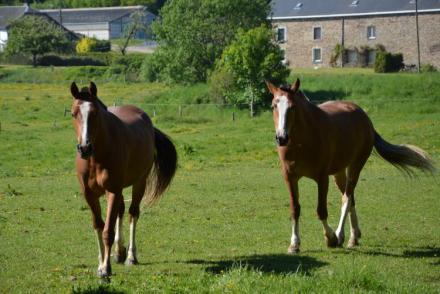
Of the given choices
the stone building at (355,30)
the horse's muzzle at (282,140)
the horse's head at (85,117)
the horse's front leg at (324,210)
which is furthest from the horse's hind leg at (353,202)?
the stone building at (355,30)

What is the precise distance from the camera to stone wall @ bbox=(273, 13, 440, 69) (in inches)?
2869

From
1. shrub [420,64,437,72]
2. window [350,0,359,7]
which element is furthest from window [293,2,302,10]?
shrub [420,64,437,72]

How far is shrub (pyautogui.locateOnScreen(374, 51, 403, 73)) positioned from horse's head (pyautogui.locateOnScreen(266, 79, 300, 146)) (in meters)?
56.8

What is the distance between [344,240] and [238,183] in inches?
352

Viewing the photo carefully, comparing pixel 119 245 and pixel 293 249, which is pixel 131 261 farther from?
pixel 293 249

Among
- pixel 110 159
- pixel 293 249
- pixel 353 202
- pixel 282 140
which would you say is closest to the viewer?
pixel 110 159

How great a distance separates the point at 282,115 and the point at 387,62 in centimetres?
5785

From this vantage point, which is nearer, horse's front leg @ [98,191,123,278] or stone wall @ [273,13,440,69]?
horse's front leg @ [98,191,123,278]

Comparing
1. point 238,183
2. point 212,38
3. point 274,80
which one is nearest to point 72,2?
point 212,38

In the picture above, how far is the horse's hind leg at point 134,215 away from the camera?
1094 cm

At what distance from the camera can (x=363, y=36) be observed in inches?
3017

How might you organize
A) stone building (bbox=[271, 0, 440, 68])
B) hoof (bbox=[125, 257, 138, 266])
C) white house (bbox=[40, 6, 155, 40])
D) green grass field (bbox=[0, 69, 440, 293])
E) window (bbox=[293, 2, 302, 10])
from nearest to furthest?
green grass field (bbox=[0, 69, 440, 293]) < hoof (bbox=[125, 257, 138, 266]) < stone building (bbox=[271, 0, 440, 68]) < window (bbox=[293, 2, 302, 10]) < white house (bbox=[40, 6, 155, 40])

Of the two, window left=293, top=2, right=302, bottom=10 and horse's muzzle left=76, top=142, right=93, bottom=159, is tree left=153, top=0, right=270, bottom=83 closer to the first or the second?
window left=293, top=2, right=302, bottom=10

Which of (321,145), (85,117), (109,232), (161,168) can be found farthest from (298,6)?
(85,117)
